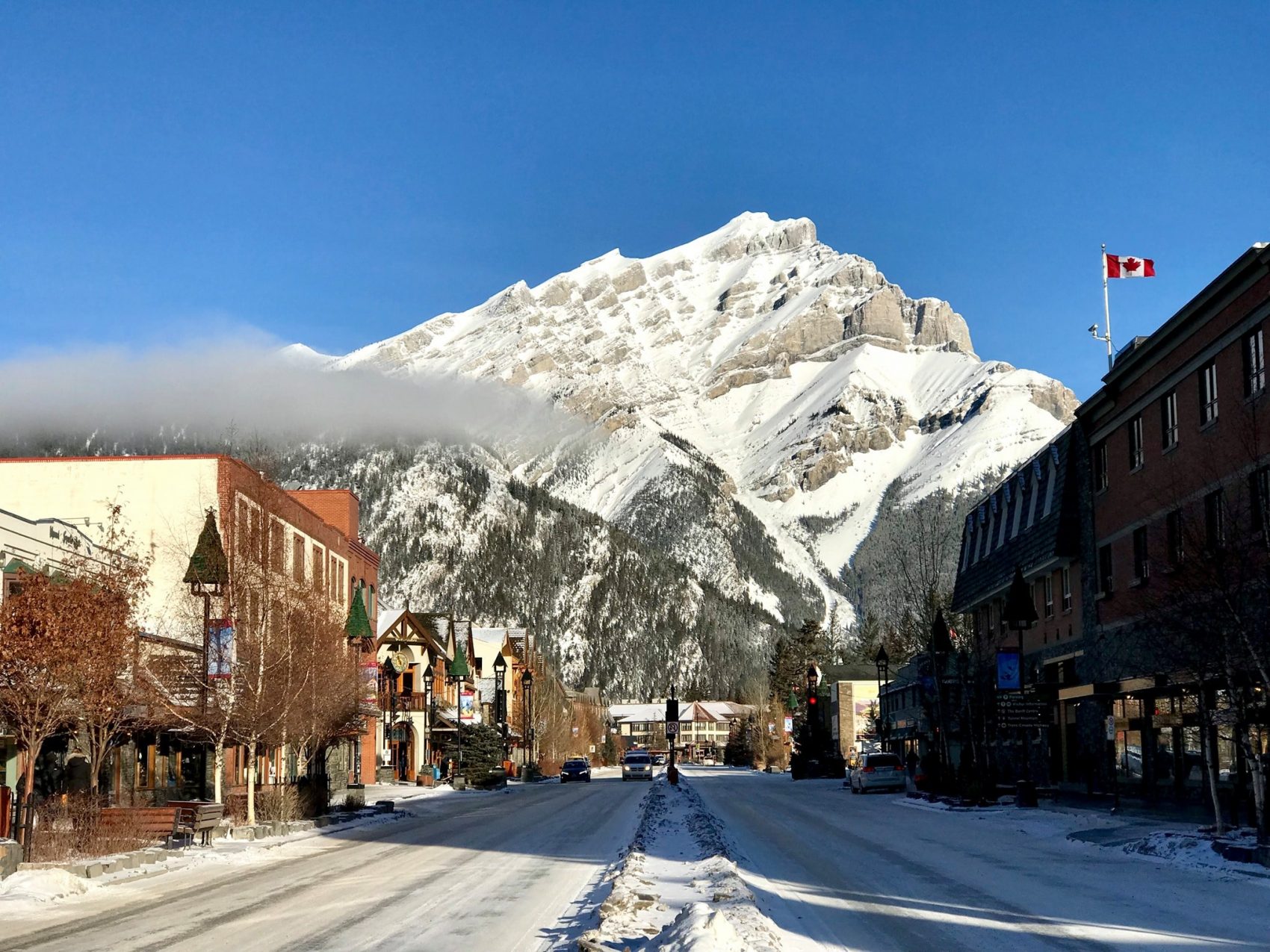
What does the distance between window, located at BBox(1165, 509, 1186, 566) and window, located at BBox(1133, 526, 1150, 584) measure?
2.68 meters

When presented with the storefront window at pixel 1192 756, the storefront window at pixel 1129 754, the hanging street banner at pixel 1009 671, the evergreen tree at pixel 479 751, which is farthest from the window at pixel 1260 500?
the evergreen tree at pixel 479 751

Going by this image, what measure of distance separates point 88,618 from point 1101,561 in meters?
30.3

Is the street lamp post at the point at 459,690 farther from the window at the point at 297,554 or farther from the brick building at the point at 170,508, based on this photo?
the brick building at the point at 170,508

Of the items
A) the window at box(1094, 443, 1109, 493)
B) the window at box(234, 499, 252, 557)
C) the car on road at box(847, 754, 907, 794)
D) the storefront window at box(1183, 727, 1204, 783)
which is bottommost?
the car on road at box(847, 754, 907, 794)

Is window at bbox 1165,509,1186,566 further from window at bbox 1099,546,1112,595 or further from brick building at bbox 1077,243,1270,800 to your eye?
window at bbox 1099,546,1112,595

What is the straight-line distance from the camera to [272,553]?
44.8 m

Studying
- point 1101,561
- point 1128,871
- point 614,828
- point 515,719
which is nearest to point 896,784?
point 1101,561

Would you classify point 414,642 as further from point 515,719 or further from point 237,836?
point 237,836

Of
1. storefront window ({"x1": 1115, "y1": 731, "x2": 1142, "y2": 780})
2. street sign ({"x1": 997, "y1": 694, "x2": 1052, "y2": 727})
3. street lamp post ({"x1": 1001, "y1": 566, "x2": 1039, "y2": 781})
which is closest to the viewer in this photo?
street sign ({"x1": 997, "y1": 694, "x2": 1052, "y2": 727})

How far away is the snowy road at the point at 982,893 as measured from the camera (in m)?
14.4

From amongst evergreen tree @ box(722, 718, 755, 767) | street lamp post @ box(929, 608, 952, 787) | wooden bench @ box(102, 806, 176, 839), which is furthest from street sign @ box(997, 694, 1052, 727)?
evergreen tree @ box(722, 718, 755, 767)

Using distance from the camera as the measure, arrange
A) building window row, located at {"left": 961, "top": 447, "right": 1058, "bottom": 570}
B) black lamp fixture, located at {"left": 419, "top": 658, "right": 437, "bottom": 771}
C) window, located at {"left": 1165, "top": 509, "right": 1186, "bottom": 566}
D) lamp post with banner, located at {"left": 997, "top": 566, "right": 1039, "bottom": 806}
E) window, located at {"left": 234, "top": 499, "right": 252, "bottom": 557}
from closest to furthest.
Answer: window, located at {"left": 1165, "top": 509, "right": 1186, "bottom": 566}
window, located at {"left": 234, "top": 499, "right": 252, "bottom": 557}
lamp post with banner, located at {"left": 997, "top": 566, "right": 1039, "bottom": 806}
building window row, located at {"left": 961, "top": 447, "right": 1058, "bottom": 570}
black lamp fixture, located at {"left": 419, "top": 658, "right": 437, "bottom": 771}

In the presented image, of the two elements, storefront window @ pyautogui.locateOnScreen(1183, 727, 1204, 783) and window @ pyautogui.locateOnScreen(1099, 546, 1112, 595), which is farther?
window @ pyautogui.locateOnScreen(1099, 546, 1112, 595)

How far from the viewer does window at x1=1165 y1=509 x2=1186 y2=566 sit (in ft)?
102
